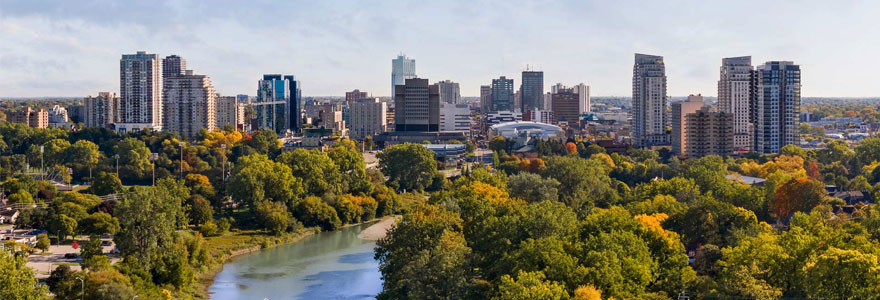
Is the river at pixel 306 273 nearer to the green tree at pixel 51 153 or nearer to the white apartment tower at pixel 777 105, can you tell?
the green tree at pixel 51 153

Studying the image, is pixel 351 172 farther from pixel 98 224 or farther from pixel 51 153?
pixel 51 153

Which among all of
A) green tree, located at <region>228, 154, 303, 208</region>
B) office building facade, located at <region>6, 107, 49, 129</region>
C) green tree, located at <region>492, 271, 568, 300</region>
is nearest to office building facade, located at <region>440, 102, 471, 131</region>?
office building facade, located at <region>6, 107, 49, 129</region>

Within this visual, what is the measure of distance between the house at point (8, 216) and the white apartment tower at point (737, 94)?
36.9 metres

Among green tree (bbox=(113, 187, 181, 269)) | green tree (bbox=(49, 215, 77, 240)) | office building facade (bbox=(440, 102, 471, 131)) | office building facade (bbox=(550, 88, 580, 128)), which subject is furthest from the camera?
office building facade (bbox=(550, 88, 580, 128))

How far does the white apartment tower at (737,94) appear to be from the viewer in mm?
54594

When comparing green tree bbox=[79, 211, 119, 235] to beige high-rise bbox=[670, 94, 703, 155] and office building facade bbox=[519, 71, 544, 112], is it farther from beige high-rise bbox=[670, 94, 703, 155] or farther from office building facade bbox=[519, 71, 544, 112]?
office building facade bbox=[519, 71, 544, 112]

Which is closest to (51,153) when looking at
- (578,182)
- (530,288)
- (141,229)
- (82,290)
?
(578,182)

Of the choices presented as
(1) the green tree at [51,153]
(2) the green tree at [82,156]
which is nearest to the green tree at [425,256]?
(2) the green tree at [82,156]

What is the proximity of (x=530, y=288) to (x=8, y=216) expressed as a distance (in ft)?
59.1

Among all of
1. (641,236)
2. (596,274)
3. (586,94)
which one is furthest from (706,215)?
(586,94)

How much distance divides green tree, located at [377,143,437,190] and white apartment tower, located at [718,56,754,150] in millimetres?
20088

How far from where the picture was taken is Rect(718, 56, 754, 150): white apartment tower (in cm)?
5459

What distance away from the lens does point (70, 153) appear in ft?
143

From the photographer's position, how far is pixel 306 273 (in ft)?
79.7
